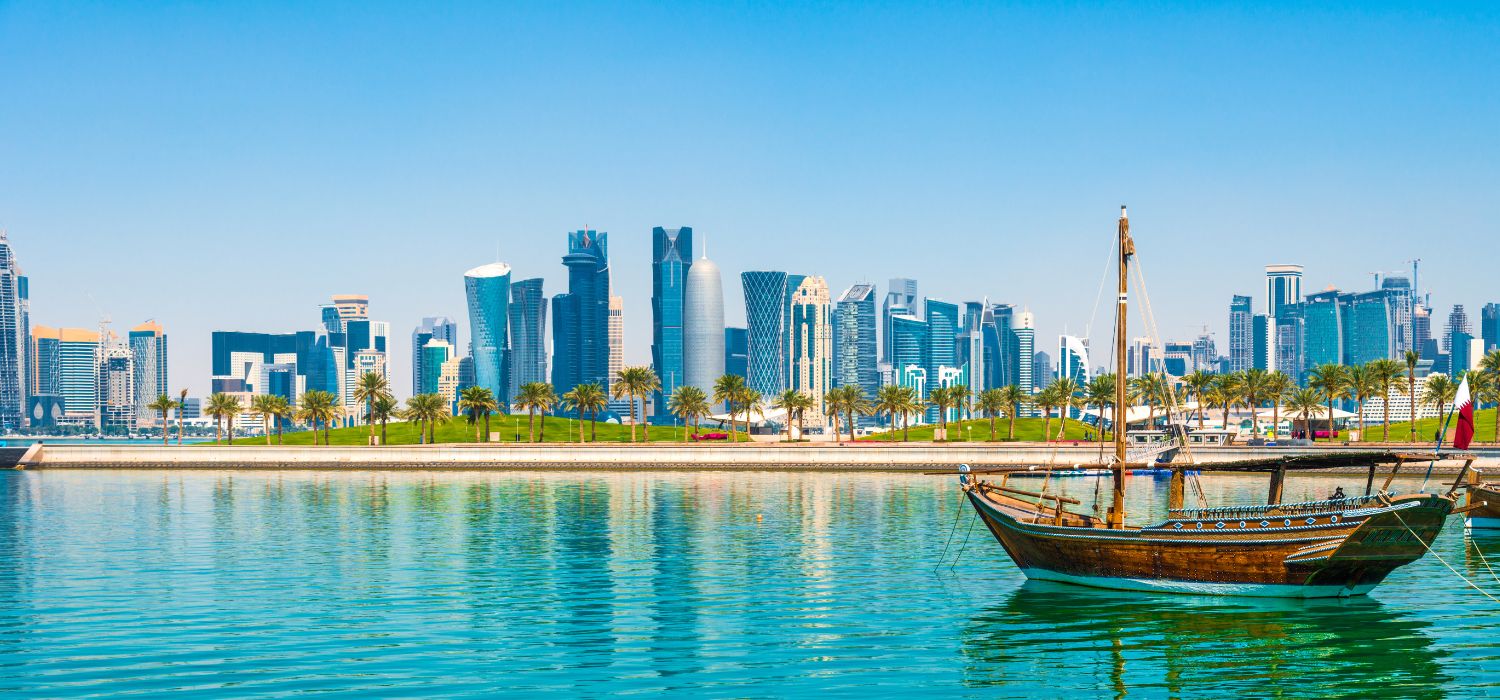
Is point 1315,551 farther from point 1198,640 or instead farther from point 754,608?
point 754,608

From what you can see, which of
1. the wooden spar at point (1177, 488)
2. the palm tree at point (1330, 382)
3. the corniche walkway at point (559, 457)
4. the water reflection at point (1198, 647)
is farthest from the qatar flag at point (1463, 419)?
the palm tree at point (1330, 382)

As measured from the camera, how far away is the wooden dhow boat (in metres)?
45.0

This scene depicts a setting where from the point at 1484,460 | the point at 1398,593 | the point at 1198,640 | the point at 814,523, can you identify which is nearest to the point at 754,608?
the point at 1198,640

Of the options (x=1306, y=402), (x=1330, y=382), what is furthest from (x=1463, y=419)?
(x=1306, y=402)

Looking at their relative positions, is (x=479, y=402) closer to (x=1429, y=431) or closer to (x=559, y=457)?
(x=559, y=457)

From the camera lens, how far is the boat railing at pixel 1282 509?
147 feet

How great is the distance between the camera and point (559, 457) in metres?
146

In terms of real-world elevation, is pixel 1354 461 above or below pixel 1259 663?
above

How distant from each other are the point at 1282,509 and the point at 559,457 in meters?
108

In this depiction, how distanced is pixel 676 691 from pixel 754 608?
482 inches

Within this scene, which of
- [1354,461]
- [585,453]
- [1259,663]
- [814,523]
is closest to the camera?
[1259,663]

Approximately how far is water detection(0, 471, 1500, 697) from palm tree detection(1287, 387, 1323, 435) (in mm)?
97741

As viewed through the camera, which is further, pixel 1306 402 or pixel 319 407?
pixel 319 407

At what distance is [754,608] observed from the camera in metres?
45.1
